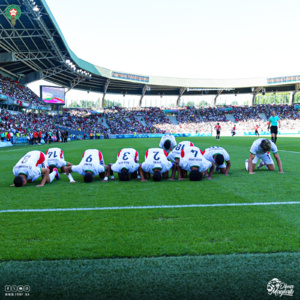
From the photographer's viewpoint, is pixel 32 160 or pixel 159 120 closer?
pixel 32 160

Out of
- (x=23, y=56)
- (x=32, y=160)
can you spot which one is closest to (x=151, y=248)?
(x=32, y=160)

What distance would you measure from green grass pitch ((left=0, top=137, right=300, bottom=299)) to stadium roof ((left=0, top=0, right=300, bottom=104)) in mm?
26895

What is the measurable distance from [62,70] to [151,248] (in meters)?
47.1

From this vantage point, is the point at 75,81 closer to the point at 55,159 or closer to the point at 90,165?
the point at 55,159

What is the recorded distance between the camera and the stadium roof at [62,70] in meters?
29.6

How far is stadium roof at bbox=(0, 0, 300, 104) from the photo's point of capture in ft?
97.0

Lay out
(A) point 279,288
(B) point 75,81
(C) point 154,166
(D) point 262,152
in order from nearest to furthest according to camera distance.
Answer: (A) point 279,288
(C) point 154,166
(D) point 262,152
(B) point 75,81

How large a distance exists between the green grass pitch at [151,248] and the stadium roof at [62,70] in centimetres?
2689

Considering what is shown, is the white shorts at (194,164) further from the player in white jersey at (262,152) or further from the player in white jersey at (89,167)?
the player in white jersey at (89,167)

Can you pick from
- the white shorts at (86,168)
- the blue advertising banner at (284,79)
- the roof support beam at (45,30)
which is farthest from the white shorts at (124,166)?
the blue advertising banner at (284,79)

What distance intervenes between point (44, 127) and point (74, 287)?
45382 mm

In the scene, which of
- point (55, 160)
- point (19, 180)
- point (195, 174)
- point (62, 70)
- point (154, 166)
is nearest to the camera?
point (19, 180)

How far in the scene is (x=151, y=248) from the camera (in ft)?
9.89

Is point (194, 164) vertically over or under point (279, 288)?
over
